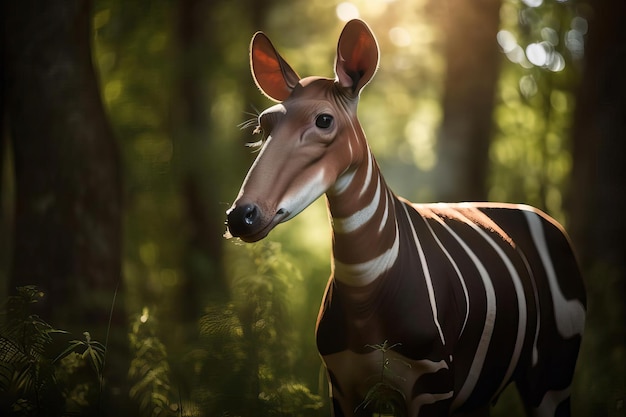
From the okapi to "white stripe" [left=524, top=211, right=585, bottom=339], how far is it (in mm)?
177

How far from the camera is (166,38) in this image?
5.54 m

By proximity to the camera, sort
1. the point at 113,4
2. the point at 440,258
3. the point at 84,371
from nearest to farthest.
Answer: the point at 440,258 → the point at 84,371 → the point at 113,4

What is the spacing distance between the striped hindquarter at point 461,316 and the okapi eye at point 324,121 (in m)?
0.51

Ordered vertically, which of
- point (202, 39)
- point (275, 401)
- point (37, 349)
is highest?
point (202, 39)

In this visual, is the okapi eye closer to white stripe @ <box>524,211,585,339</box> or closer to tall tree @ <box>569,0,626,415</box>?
white stripe @ <box>524,211,585,339</box>

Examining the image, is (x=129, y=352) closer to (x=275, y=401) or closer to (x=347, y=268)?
(x=275, y=401)

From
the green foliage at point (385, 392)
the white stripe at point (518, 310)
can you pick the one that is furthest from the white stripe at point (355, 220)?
the white stripe at point (518, 310)

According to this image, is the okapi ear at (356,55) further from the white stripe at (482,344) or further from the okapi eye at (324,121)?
the white stripe at (482,344)

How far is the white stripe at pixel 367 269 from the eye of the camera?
297 cm

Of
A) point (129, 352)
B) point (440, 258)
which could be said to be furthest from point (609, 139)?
point (129, 352)

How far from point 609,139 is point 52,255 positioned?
3697 millimetres

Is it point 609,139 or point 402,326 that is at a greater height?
point 609,139

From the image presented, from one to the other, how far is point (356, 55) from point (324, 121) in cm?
35

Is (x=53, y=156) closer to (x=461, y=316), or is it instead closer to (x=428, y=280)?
(x=428, y=280)
